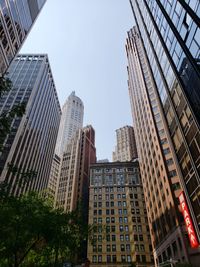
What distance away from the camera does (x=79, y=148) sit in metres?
142

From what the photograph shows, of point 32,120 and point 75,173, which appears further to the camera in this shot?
point 75,173

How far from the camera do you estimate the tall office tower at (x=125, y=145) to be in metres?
156

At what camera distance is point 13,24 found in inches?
2504

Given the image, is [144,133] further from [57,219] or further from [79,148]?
[79,148]

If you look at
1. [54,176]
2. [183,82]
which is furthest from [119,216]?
[54,176]

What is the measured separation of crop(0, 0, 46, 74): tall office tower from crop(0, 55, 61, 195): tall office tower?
86.8ft

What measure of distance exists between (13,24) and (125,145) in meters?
118

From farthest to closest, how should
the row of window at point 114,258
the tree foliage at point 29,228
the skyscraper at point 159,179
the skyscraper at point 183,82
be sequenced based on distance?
the row of window at point 114,258 < the skyscraper at point 159,179 < the skyscraper at point 183,82 < the tree foliage at point 29,228

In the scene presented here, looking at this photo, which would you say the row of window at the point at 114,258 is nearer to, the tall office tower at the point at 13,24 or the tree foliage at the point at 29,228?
the tree foliage at the point at 29,228

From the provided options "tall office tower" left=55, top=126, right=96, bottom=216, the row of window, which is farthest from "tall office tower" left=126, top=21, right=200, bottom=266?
"tall office tower" left=55, top=126, right=96, bottom=216

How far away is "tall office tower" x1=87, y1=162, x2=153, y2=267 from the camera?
7656cm

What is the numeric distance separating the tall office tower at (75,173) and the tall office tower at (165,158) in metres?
47.8

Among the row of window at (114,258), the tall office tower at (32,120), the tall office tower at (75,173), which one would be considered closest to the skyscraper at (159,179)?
the row of window at (114,258)

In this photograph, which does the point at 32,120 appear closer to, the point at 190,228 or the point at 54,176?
the point at 54,176
